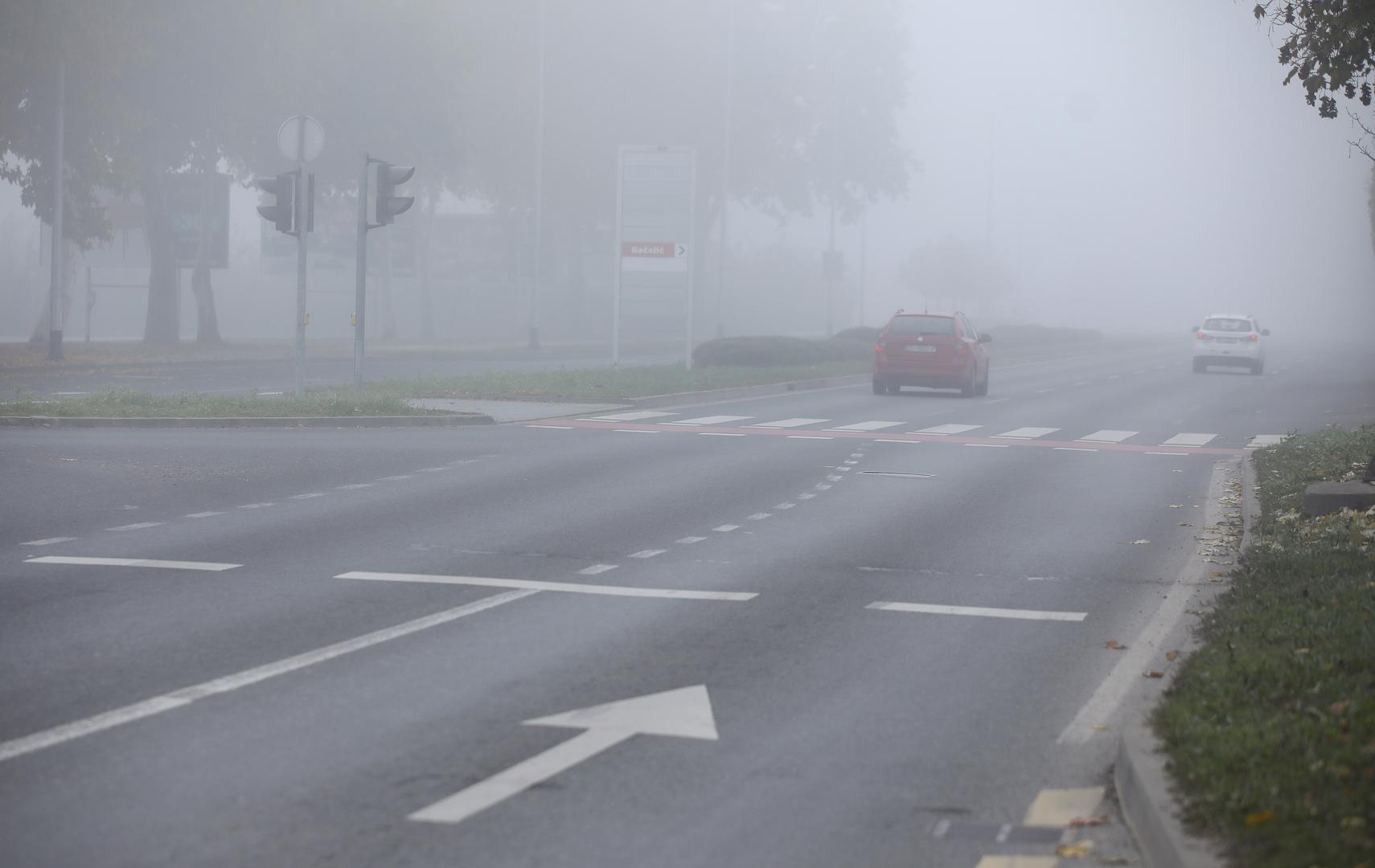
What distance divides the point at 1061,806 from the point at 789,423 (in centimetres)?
1842

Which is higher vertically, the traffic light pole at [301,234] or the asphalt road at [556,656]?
the traffic light pole at [301,234]

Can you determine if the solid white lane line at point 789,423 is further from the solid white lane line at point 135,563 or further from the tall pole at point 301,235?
the solid white lane line at point 135,563

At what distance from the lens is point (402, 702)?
6836 mm

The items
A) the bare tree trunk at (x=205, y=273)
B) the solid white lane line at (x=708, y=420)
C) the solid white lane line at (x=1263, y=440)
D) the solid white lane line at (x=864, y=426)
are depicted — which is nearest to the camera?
the solid white lane line at (x=1263, y=440)

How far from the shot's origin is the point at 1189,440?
23031mm

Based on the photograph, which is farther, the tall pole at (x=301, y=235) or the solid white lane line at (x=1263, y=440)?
the tall pole at (x=301, y=235)

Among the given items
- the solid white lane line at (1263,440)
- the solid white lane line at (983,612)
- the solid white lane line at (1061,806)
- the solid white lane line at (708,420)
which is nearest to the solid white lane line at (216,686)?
the solid white lane line at (983,612)

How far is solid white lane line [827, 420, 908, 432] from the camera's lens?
23.0 m

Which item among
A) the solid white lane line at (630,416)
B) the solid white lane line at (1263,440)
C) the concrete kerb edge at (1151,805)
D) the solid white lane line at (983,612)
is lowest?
the solid white lane line at (983,612)

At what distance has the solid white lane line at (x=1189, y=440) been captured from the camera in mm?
22253

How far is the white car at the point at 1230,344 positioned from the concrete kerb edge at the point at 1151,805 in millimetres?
43112

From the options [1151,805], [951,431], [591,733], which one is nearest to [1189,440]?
[951,431]

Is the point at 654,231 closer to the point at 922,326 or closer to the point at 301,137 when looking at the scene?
the point at 922,326

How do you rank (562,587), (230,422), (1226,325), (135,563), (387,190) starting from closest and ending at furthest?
(562,587) < (135,563) < (230,422) < (387,190) < (1226,325)
